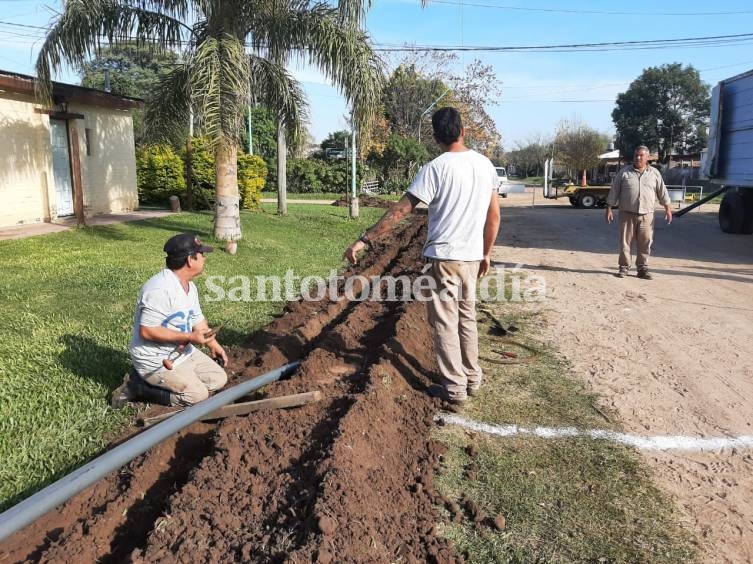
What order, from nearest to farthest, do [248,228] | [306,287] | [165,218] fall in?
1. [306,287]
2. [248,228]
3. [165,218]

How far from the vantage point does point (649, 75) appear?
57.3m

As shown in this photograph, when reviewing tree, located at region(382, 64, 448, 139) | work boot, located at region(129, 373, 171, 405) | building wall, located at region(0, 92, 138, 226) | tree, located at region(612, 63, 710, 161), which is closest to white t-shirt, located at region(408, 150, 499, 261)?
work boot, located at region(129, 373, 171, 405)

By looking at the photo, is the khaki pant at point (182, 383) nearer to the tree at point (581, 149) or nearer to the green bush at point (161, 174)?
the green bush at point (161, 174)

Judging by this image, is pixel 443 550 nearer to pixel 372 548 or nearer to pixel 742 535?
pixel 372 548

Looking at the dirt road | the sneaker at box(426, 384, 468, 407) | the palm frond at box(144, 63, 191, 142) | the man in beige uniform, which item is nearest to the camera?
the dirt road

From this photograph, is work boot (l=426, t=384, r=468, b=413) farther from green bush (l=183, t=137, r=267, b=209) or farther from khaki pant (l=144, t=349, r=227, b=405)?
green bush (l=183, t=137, r=267, b=209)

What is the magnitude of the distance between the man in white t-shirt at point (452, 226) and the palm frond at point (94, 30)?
8.21 metres

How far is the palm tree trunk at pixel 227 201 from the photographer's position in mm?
11172

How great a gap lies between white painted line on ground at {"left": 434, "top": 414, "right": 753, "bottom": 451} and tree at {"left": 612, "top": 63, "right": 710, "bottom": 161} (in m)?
58.1

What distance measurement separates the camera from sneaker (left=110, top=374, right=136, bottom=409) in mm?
4367

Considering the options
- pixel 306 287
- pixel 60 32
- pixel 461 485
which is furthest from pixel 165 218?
pixel 461 485

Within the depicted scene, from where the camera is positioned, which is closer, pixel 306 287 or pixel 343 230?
pixel 306 287

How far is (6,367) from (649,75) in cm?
6316

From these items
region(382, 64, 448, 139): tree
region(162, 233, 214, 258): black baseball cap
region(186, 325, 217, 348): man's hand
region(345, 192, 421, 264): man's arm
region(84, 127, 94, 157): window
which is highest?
region(382, 64, 448, 139): tree
